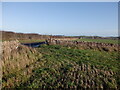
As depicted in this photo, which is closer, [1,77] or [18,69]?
[1,77]

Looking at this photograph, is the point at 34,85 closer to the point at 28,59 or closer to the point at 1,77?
the point at 1,77

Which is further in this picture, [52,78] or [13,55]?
[13,55]

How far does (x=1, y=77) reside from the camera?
27.3ft

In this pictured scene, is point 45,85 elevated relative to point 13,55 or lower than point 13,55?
lower

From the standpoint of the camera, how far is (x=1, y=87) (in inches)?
292

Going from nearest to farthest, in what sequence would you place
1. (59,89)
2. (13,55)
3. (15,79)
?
(59,89)
(15,79)
(13,55)

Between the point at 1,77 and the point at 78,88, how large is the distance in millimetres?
4631

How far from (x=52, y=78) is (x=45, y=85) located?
2.83 ft

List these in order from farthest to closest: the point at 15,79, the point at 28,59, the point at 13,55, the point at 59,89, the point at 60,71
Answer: the point at 28,59 → the point at 13,55 → the point at 60,71 → the point at 15,79 → the point at 59,89

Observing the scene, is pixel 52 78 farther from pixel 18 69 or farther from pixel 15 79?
pixel 18 69

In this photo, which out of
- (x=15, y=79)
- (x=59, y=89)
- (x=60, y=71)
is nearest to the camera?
(x=59, y=89)

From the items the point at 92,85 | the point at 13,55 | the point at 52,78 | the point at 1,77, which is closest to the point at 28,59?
the point at 13,55

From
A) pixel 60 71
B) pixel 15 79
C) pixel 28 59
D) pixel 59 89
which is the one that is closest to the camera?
pixel 59 89

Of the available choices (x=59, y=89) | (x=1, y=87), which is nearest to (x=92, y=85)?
(x=59, y=89)
